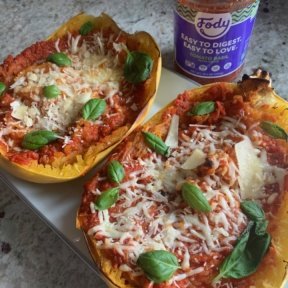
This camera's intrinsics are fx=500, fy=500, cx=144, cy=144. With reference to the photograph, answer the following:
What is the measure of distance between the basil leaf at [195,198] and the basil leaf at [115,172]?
0.14 metres

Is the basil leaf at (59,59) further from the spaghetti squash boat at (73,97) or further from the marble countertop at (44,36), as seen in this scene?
the marble countertop at (44,36)

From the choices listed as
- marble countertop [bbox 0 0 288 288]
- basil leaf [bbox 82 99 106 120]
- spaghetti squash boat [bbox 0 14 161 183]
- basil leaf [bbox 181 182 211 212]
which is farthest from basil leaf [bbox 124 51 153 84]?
basil leaf [bbox 181 182 211 212]

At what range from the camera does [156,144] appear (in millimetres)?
1071

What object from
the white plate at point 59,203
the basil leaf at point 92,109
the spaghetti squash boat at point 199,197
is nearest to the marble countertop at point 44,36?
the white plate at point 59,203

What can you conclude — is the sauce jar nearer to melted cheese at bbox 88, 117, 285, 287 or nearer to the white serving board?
melted cheese at bbox 88, 117, 285, 287

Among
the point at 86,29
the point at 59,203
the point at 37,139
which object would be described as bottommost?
the point at 59,203

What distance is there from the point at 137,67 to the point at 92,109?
159 millimetres

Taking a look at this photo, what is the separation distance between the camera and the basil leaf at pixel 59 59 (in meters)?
1.24

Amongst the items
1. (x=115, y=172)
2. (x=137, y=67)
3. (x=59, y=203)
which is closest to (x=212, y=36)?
(x=137, y=67)

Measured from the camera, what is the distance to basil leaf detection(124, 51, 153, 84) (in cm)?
120

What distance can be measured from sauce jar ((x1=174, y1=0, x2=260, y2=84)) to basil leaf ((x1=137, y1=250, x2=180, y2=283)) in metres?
0.58

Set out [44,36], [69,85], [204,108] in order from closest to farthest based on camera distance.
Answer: [204,108] → [69,85] → [44,36]

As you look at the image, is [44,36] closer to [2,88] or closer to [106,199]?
[2,88]

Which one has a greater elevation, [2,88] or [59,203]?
[2,88]
